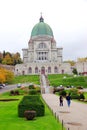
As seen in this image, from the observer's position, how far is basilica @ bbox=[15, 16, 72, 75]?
13400 cm

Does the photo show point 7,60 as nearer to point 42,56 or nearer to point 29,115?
point 42,56

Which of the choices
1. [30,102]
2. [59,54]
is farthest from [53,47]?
[30,102]

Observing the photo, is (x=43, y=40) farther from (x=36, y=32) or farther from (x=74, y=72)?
(x=74, y=72)

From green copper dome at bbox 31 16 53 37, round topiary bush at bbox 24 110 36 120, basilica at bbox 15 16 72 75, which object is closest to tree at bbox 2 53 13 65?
basilica at bbox 15 16 72 75

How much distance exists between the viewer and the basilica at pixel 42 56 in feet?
440

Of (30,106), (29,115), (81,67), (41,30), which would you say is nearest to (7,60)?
(41,30)

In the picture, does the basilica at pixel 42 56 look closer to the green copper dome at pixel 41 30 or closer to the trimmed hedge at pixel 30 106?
the green copper dome at pixel 41 30

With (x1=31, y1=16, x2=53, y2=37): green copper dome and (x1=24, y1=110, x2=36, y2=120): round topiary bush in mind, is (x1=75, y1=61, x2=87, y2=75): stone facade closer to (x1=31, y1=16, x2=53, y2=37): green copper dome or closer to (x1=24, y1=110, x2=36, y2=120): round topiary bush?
(x1=31, y1=16, x2=53, y2=37): green copper dome

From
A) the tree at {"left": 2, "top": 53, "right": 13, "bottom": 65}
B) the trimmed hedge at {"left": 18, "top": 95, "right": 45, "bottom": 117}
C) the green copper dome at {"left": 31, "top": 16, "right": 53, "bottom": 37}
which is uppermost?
the green copper dome at {"left": 31, "top": 16, "right": 53, "bottom": 37}

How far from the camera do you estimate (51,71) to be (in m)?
134

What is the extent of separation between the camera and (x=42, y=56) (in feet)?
470

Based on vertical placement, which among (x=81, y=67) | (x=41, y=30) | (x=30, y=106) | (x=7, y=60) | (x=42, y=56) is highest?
(x=41, y=30)

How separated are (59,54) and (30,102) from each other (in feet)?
402

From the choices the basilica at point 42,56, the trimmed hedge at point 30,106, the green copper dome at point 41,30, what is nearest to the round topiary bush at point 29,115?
the trimmed hedge at point 30,106
